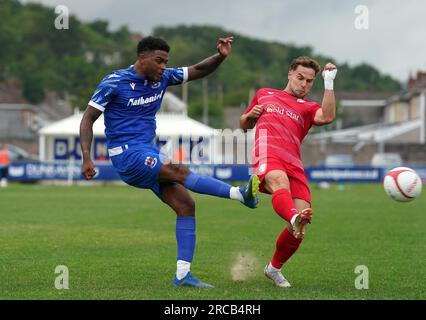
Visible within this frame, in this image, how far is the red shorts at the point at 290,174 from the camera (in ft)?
32.0

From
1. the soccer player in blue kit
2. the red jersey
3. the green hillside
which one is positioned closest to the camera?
the soccer player in blue kit

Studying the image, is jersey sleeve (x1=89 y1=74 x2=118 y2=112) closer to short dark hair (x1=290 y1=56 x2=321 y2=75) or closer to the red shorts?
the red shorts

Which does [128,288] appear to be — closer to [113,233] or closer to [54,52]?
[113,233]

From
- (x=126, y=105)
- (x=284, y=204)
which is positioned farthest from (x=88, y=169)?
(x=284, y=204)

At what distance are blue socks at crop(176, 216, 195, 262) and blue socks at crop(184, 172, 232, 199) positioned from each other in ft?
1.34

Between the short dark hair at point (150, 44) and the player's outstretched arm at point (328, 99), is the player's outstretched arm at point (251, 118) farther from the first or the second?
the short dark hair at point (150, 44)

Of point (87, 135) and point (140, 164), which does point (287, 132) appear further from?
point (87, 135)

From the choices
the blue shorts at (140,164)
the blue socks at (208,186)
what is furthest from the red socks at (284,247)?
the blue shorts at (140,164)

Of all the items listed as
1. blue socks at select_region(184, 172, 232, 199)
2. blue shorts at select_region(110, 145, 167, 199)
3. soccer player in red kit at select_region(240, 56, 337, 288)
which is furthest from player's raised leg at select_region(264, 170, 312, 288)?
blue shorts at select_region(110, 145, 167, 199)

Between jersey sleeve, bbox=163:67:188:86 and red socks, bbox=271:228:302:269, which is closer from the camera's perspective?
red socks, bbox=271:228:302:269

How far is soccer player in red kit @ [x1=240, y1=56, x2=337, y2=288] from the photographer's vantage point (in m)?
9.67

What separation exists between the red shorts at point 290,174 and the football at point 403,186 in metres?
0.89

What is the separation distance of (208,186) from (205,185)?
0.03 m
